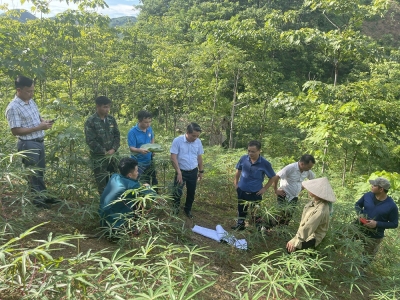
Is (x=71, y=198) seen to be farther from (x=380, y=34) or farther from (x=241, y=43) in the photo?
(x=380, y=34)

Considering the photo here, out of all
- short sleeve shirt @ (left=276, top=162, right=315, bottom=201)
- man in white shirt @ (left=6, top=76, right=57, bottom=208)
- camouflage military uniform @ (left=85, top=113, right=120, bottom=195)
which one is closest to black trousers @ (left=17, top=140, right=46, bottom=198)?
man in white shirt @ (left=6, top=76, right=57, bottom=208)

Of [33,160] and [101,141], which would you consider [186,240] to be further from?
[33,160]

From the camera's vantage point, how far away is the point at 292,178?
3.55m

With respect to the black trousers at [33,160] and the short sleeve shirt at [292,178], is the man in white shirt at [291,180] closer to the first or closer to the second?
the short sleeve shirt at [292,178]

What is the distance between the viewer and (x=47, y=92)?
9.52m

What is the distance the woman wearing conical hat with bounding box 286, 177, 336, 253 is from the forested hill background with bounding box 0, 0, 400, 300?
0.15 metres

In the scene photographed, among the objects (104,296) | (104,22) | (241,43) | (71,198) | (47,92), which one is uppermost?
(104,22)

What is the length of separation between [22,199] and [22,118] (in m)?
1.01

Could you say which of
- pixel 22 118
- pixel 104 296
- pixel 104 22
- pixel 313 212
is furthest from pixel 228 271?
pixel 104 22

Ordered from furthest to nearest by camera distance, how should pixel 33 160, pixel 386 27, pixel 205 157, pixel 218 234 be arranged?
pixel 386 27
pixel 205 157
pixel 218 234
pixel 33 160

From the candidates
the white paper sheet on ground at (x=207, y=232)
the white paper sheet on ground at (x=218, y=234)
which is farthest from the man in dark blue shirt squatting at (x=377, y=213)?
the white paper sheet on ground at (x=207, y=232)

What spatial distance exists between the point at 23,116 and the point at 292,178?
2.94 m

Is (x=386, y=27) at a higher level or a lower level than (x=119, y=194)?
higher

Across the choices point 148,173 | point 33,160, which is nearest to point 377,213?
point 148,173
